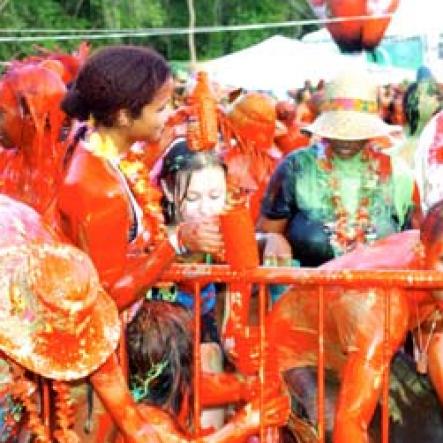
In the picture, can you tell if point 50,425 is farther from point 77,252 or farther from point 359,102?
point 359,102

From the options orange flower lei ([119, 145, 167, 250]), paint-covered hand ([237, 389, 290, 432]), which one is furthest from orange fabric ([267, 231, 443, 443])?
orange flower lei ([119, 145, 167, 250])

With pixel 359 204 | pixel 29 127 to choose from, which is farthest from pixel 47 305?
pixel 359 204

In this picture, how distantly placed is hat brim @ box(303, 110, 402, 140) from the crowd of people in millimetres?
318

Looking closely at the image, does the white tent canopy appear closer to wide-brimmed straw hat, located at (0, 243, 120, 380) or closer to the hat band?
the hat band

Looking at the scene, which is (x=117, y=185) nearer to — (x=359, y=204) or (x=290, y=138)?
(x=359, y=204)

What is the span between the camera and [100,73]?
3.23 m

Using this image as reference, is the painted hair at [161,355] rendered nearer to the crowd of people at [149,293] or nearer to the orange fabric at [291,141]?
the crowd of people at [149,293]

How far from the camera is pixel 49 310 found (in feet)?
8.28

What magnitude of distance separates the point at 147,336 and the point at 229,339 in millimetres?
242

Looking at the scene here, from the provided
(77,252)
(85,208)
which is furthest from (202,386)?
(77,252)

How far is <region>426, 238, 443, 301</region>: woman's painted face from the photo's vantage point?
3.18m

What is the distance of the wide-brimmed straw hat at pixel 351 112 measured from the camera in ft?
15.3

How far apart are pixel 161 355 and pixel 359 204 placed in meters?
1.39

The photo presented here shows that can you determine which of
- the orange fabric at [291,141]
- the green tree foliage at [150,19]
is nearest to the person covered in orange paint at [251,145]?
the orange fabric at [291,141]
